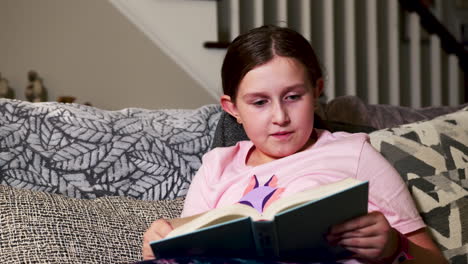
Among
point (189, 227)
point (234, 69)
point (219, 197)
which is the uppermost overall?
point (234, 69)

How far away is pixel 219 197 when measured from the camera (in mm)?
1290

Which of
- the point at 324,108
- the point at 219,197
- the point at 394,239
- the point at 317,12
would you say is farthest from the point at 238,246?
the point at 317,12

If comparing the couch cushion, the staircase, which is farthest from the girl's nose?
the staircase

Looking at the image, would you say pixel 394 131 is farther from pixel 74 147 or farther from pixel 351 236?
pixel 74 147

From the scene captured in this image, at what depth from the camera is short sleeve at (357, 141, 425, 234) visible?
1.12 meters

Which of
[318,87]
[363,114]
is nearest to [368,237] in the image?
[318,87]

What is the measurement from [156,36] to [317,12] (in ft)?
4.19

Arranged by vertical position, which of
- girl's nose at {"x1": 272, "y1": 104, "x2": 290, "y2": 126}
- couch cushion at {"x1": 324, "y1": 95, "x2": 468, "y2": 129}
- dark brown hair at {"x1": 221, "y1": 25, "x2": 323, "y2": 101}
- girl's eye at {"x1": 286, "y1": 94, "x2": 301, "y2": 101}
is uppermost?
dark brown hair at {"x1": 221, "y1": 25, "x2": 323, "y2": 101}

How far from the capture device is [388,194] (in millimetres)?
1133

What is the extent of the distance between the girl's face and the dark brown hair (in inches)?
0.6

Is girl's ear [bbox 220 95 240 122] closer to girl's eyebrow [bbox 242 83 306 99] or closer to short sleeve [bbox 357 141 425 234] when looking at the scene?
girl's eyebrow [bbox 242 83 306 99]

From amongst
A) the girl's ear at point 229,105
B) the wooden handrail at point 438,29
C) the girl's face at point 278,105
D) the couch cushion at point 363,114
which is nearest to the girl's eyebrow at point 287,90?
the girl's face at point 278,105

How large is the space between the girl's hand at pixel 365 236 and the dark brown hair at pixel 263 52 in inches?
15.8

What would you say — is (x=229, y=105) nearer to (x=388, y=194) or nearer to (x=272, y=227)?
(x=388, y=194)
